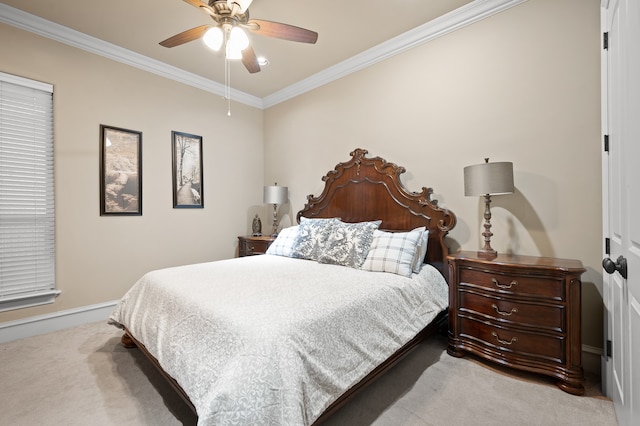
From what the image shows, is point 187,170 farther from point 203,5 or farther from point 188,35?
point 203,5

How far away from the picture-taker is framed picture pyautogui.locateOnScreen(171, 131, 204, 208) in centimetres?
376

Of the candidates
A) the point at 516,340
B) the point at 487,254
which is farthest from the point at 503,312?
the point at 487,254

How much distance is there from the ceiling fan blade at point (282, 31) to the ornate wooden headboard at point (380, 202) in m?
1.45

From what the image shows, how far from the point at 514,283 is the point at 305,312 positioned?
1497 mm

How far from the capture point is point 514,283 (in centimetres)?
201

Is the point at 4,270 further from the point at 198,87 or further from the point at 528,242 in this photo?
the point at 528,242

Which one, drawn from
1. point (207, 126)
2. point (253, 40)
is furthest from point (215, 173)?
point (253, 40)

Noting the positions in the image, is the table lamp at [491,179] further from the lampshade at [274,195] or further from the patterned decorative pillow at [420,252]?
the lampshade at [274,195]

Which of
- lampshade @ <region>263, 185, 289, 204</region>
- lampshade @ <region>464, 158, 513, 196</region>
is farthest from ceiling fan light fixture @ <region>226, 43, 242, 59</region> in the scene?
lampshade @ <region>464, 158, 513, 196</region>

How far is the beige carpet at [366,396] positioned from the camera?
162cm

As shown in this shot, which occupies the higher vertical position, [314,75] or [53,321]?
[314,75]

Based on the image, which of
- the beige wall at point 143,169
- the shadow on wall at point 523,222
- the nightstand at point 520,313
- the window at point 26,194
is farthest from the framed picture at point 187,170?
the shadow on wall at point 523,222

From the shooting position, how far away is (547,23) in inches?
90.4

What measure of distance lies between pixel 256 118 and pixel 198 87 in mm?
966
